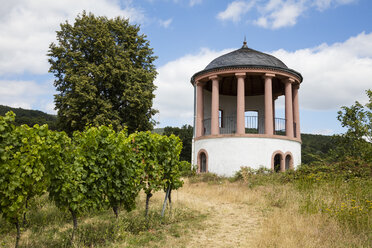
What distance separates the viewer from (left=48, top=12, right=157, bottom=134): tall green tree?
18.5 metres

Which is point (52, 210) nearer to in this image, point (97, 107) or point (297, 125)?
point (97, 107)

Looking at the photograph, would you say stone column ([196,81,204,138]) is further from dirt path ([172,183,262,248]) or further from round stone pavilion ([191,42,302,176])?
dirt path ([172,183,262,248])

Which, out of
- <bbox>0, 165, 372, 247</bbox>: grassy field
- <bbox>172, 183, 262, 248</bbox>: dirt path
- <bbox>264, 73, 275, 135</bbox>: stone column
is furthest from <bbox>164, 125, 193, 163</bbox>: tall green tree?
<bbox>0, 165, 372, 247</bbox>: grassy field

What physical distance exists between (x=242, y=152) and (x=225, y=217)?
30.0ft

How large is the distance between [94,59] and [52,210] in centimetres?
1357

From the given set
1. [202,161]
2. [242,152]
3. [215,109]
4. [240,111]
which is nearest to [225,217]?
[242,152]

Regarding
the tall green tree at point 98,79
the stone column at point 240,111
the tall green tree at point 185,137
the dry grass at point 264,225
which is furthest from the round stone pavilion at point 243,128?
the tall green tree at point 185,137

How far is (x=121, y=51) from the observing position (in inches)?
803

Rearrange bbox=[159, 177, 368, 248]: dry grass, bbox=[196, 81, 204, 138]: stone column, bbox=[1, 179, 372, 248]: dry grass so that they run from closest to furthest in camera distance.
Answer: bbox=[159, 177, 368, 248]: dry grass < bbox=[1, 179, 372, 248]: dry grass < bbox=[196, 81, 204, 138]: stone column

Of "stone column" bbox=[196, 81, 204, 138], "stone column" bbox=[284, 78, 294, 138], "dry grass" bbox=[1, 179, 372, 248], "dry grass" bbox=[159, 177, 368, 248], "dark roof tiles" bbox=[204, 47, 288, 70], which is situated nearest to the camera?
"dry grass" bbox=[159, 177, 368, 248]

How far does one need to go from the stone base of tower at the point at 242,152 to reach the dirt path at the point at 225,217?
4706 mm

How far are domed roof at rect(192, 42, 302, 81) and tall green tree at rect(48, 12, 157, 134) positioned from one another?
4.66 m

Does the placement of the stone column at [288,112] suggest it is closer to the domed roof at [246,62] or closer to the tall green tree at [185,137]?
the domed roof at [246,62]

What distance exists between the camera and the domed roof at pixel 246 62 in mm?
18375
